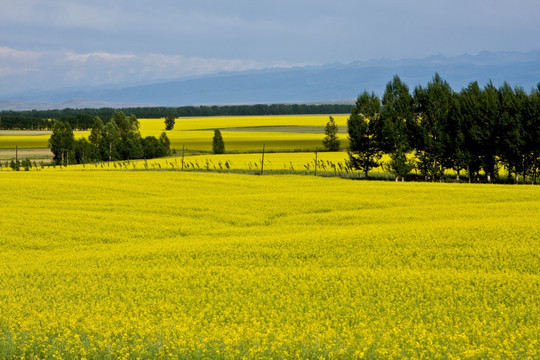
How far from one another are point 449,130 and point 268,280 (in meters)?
44.9

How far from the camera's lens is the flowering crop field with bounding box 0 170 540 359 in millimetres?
11508

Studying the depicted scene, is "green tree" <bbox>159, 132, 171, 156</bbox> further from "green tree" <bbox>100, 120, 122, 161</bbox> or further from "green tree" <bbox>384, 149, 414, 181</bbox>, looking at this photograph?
"green tree" <bbox>384, 149, 414, 181</bbox>

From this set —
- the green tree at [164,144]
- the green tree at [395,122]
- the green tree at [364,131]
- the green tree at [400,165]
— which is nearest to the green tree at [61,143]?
the green tree at [164,144]

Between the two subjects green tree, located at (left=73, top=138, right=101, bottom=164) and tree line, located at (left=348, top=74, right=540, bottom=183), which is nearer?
tree line, located at (left=348, top=74, right=540, bottom=183)

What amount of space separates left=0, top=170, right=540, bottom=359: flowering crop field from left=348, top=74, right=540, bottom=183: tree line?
23533 mm

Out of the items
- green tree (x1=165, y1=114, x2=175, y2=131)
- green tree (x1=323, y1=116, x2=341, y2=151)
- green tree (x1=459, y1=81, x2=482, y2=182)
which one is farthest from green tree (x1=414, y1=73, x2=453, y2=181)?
green tree (x1=165, y1=114, x2=175, y2=131)

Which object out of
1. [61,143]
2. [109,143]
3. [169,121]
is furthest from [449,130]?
[169,121]

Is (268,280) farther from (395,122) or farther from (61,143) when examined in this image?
(61,143)

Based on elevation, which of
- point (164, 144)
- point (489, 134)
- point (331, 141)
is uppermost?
point (489, 134)

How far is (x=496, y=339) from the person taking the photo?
11.8 metres

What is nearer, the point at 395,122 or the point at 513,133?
the point at 513,133

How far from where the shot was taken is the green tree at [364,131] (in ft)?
194

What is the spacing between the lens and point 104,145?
95562 mm

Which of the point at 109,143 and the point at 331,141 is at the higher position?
the point at 331,141
